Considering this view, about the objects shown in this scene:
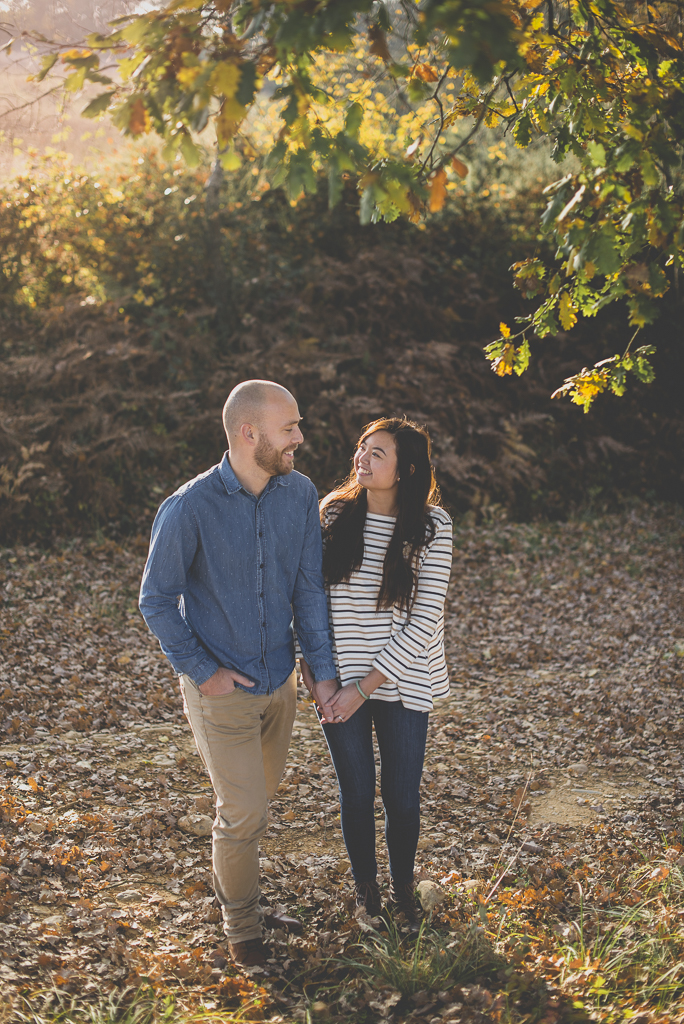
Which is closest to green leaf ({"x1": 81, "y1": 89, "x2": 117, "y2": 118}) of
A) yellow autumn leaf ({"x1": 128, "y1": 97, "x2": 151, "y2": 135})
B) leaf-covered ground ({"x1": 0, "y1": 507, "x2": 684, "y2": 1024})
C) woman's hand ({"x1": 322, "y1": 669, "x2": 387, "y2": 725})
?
yellow autumn leaf ({"x1": 128, "y1": 97, "x2": 151, "y2": 135})

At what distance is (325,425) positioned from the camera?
10.1m

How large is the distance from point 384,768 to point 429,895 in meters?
0.82

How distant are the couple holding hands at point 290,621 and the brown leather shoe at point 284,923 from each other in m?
0.24

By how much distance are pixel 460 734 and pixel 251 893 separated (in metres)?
2.90

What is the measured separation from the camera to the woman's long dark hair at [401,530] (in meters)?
3.21

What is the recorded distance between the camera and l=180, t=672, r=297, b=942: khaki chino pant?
303cm

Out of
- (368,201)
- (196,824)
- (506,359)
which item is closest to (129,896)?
(196,824)

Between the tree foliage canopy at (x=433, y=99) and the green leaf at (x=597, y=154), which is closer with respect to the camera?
the tree foliage canopy at (x=433, y=99)

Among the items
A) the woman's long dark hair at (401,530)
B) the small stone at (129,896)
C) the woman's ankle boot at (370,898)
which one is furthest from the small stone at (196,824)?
the woman's long dark hair at (401,530)

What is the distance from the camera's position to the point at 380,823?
4.62 metres

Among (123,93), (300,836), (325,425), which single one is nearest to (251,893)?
(300,836)

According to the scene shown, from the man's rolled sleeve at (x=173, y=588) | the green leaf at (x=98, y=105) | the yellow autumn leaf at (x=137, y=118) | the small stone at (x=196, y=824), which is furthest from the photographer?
the small stone at (x=196, y=824)

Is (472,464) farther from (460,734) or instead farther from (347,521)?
(347,521)

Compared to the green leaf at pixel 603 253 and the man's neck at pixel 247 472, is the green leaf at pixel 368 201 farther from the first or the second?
the man's neck at pixel 247 472
